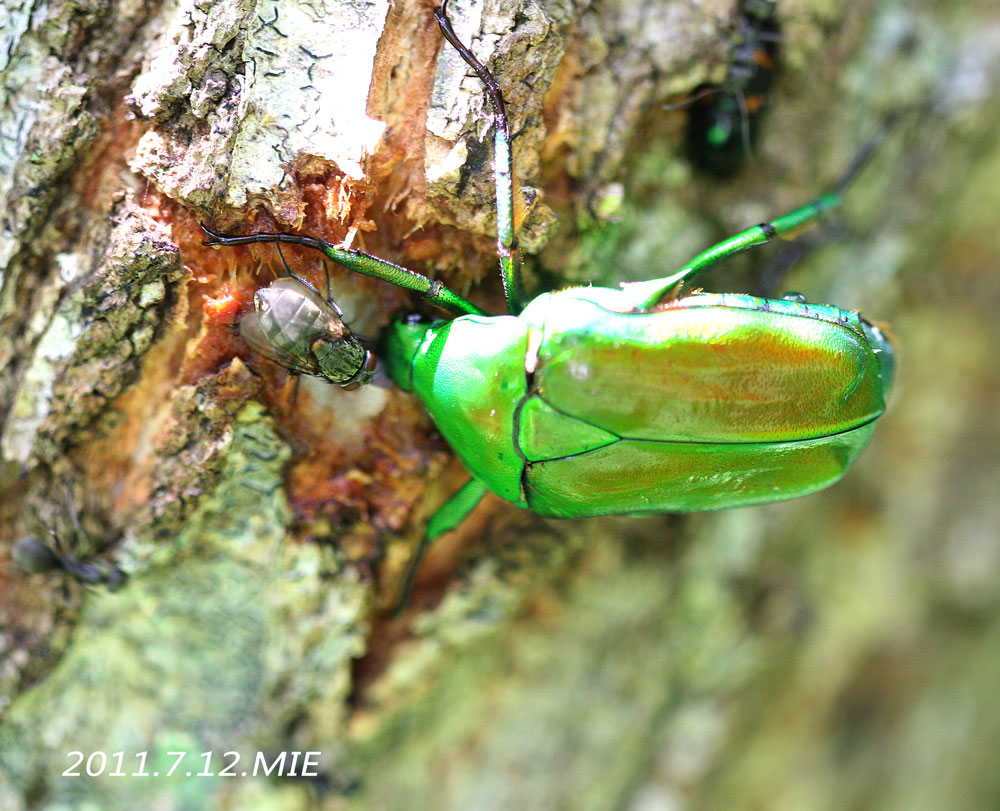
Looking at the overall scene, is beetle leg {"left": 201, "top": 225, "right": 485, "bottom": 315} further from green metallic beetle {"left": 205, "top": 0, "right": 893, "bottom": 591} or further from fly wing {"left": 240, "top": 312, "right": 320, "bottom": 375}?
fly wing {"left": 240, "top": 312, "right": 320, "bottom": 375}

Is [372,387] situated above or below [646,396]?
above

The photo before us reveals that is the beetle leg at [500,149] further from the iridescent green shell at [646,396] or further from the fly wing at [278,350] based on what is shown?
the fly wing at [278,350]

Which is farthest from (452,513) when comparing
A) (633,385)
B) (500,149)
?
(500,149)

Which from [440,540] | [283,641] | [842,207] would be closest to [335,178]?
[440,540]

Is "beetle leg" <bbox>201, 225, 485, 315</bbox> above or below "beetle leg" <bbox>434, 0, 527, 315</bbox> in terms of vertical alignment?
below

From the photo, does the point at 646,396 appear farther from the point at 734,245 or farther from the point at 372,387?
the point at 372,387

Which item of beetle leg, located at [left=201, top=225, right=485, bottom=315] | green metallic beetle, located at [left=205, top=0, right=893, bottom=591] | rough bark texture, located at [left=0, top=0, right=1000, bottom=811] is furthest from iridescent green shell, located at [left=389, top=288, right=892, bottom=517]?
rough bark texture, located at [left=0, top=0, right=1000, bottom=811]
